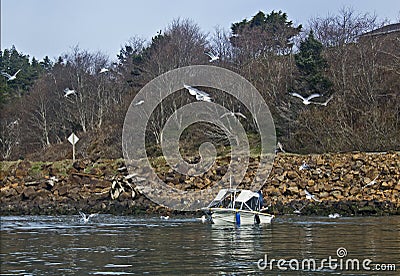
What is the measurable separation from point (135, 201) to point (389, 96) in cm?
2180

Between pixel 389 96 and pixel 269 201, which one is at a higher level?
pixel 389 96

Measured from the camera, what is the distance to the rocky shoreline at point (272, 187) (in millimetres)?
39675

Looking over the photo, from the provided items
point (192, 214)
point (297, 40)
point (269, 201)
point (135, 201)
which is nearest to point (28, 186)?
point (135, 201)

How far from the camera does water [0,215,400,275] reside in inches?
724

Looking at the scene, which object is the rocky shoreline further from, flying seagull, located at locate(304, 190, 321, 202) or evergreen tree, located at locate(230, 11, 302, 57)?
evergreen tree, located at locate(230, 11, 302, 57)

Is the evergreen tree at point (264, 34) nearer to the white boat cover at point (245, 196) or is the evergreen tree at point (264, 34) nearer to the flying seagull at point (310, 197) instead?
the flying seagull at point (310, 197)

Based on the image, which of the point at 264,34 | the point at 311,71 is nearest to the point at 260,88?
the point at 311,71

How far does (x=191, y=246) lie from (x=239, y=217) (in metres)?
9.82

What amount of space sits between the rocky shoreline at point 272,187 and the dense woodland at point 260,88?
5.68m

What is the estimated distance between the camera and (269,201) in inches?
Result: 1604

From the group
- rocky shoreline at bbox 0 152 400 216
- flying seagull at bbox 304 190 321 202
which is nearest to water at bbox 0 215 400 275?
flying seagull at bbox 304 190 321 202

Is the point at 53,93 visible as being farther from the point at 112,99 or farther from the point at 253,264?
the point at 253,264

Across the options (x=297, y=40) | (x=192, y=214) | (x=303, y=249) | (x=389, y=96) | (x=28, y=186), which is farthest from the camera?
(x=297, y=40)

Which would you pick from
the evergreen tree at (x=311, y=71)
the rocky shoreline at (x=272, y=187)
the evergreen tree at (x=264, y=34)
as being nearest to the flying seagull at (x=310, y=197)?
the rocky shoreline at (x=272, y=187)
